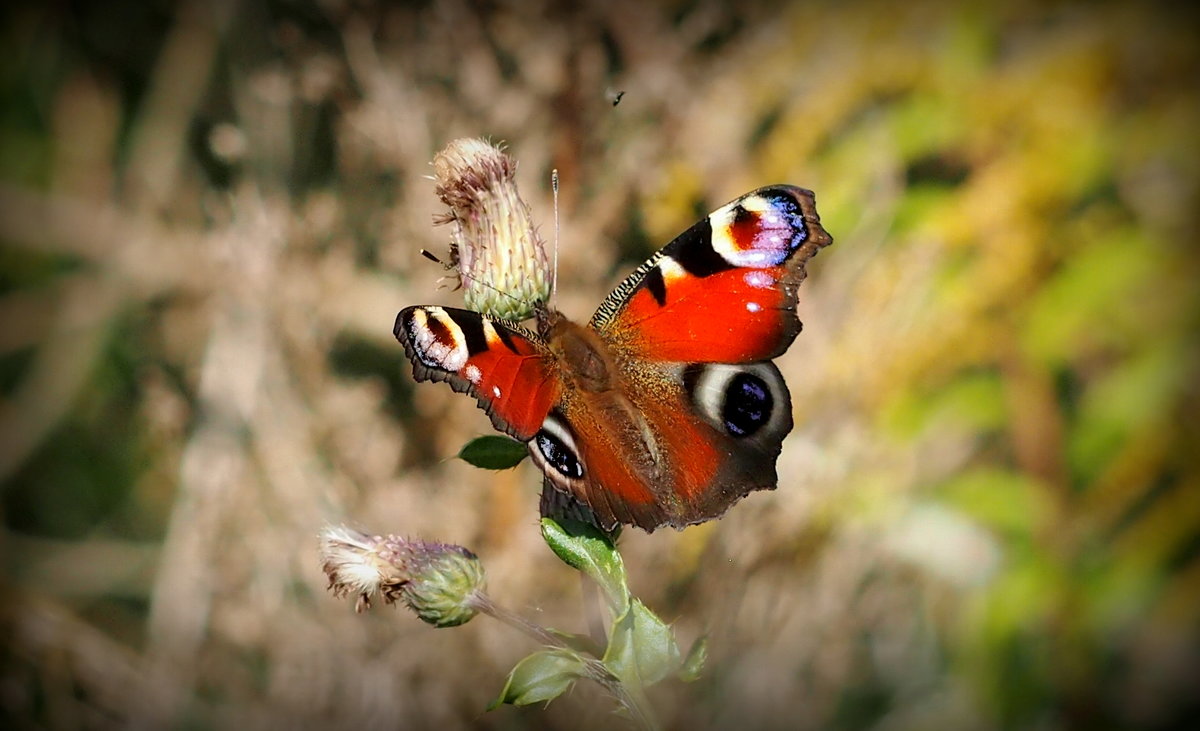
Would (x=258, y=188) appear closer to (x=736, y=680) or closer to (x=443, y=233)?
(x=443, y=233)

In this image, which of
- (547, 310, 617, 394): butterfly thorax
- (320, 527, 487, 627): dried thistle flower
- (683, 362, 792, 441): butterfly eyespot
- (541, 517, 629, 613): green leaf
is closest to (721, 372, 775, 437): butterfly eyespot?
(683, 362, 792, 441): butterfly eyespot

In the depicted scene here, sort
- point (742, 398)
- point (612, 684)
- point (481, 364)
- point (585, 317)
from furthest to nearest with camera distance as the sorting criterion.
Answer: point (585, 317) → point (742, 398) → point (481, 364) → point (612, 684)

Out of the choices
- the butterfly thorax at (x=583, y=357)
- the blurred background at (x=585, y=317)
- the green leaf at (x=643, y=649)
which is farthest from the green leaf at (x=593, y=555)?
the blurred background at (x=585, y=317)

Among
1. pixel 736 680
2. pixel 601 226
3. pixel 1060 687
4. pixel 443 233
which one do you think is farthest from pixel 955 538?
pixel 443 233

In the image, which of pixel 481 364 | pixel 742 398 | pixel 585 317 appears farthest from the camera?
pixel 585 317

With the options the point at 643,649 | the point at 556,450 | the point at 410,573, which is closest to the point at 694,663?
the point at 643,649

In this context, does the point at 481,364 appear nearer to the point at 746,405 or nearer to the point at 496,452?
the point at 496,452

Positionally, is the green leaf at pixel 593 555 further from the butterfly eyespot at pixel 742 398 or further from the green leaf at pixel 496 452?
the butterfly eyespot at pixel 742 398
